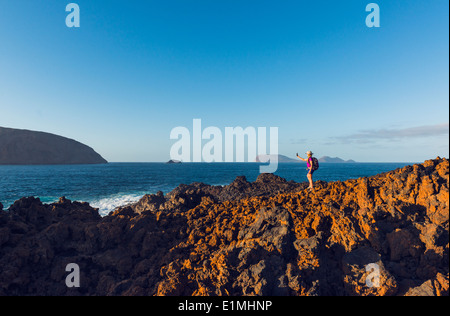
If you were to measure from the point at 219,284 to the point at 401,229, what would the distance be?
5461 mm

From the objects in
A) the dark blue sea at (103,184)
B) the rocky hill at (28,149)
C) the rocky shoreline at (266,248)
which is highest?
the rocky hill at (28,149)

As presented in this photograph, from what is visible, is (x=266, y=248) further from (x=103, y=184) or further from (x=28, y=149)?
(x=28, y=149)

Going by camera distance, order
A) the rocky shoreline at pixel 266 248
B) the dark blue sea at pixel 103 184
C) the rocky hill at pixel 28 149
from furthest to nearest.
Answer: the rocky hill at pixel 28 149 → the dark blue sea at pixel 103 184 → the rocky shoreline at pixel 266 248

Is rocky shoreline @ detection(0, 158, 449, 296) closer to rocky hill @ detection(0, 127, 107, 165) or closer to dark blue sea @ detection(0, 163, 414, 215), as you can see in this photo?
dark blue sea @ detection(0, 163, 414, 215)

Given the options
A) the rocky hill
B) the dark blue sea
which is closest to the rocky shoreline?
the dark blue sea

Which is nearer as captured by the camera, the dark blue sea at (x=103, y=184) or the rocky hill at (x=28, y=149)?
the dark blue sea at (x=103, y=184)

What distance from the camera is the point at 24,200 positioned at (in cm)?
973

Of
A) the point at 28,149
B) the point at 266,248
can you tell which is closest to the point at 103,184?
the point at 266,248

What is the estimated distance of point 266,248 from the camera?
6598 mm

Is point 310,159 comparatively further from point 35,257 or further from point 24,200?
point 24,200

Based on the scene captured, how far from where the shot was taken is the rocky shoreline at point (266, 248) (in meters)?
5.71

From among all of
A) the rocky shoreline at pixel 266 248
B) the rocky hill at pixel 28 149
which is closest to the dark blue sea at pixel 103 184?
the rocky shoreline at pixel 266 248

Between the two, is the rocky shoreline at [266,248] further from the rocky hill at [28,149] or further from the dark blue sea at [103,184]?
the rocky hill at [28,149]
